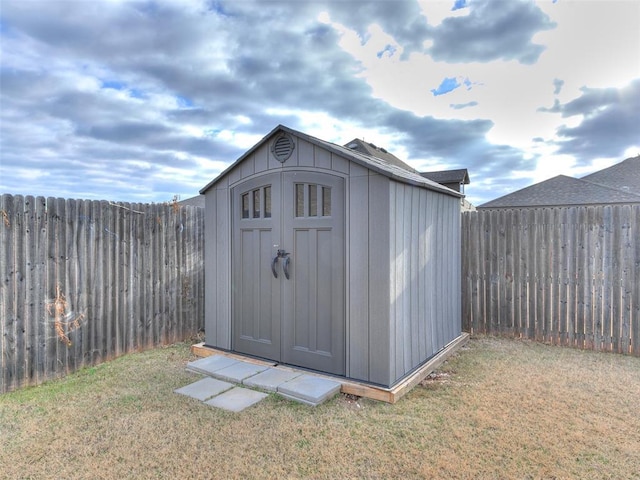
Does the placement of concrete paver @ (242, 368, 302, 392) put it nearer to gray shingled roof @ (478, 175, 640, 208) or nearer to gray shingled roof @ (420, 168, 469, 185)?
gray shingled roof @ (478, 175, 640, 208)

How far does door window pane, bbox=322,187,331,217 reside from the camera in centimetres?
348

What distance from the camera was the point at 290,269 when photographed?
3701mm

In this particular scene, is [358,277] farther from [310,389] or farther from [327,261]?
[310,389]

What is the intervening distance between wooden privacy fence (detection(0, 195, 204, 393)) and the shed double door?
1.27 m

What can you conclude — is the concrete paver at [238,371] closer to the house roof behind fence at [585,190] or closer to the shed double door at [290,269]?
the shed double door at [290,269]

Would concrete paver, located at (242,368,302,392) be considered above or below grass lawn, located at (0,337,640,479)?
above

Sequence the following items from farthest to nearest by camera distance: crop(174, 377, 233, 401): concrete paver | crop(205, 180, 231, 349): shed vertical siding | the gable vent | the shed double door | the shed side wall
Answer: crop(205, 180, 231, 349): shed vertical siding → the gable vent → the shed double door → the shed side wall → crop(174, 377, 233, 401): concrete paver

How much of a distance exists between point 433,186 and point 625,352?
335 cm

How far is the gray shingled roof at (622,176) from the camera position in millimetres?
13242

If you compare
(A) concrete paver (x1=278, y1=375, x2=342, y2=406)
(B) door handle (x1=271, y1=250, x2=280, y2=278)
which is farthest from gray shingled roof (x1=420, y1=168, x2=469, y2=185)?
(A) concrete paver (x1=278, y1=375, x2=342, y2=406)

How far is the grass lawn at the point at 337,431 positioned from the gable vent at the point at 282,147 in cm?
238

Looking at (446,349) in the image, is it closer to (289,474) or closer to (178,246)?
(289,474)

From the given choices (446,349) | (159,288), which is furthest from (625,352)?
(159,288)

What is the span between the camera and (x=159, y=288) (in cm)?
473
